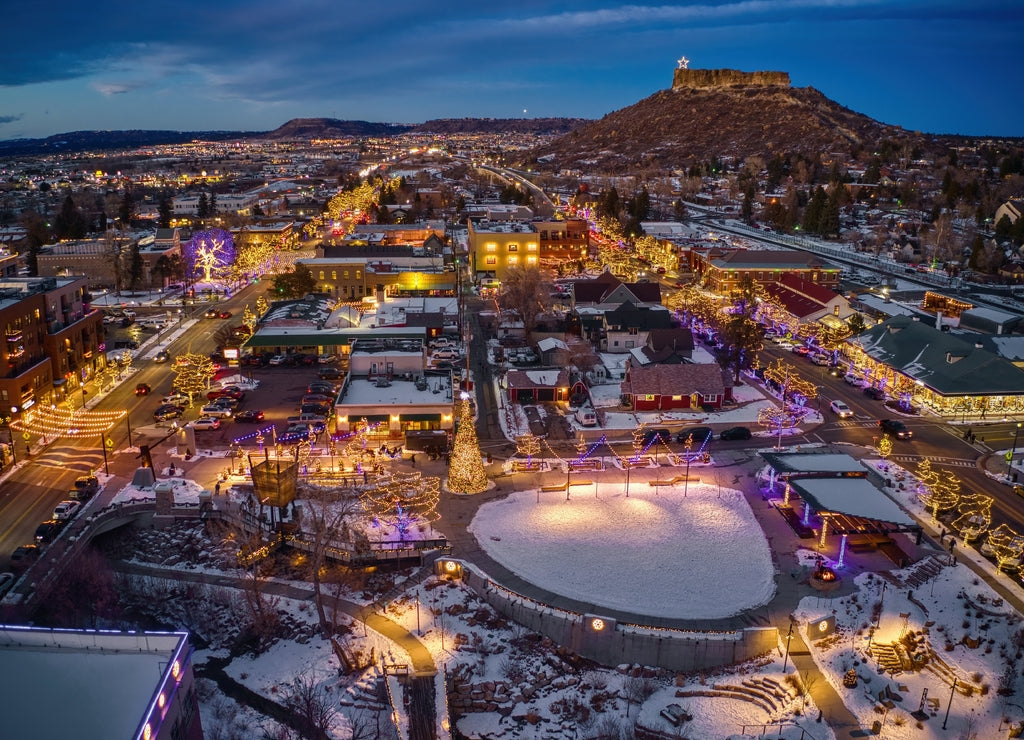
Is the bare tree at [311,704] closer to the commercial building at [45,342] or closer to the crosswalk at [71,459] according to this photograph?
the crosswalk at [71,459]

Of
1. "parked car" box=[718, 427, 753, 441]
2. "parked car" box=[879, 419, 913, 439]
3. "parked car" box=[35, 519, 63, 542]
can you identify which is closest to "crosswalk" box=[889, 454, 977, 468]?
"parked car" box=[879, 419, 913, 439]

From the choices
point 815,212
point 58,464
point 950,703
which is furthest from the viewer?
point 815,212

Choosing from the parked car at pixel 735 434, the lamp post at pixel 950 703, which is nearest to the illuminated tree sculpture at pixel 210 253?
the parked car at pixel 735 434

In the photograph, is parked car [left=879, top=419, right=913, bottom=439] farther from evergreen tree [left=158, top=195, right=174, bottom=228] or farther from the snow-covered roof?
evergreen tree [left=158, top=195, right=174, bottom=228]

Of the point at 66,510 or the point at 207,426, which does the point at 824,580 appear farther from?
the point at 207,426

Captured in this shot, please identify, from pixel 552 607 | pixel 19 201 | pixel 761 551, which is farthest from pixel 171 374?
pixel 19 201

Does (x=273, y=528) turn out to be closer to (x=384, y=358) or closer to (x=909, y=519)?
(x=384, y=358)

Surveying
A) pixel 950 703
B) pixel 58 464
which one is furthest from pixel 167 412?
pixel 950 703

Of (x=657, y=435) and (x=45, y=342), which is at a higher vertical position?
(x=45, y=342)
